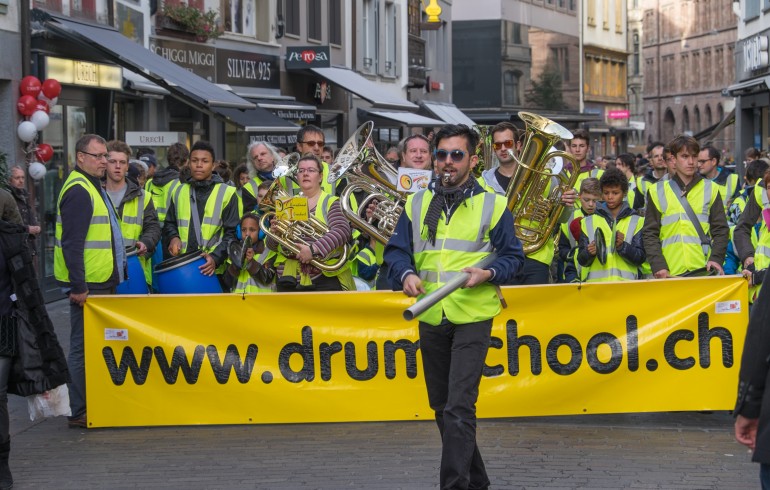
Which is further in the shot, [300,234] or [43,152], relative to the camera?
[43,152]

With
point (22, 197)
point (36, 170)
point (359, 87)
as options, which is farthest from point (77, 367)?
point (359, 87)

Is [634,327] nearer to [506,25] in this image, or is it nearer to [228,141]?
[228,141]

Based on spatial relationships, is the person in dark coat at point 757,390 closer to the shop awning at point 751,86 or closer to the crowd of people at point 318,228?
the crowd of people at point 318,228

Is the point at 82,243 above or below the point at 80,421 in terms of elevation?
above

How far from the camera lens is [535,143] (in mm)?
9594

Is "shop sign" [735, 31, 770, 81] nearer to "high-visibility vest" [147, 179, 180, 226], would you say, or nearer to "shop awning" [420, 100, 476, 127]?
"shop awning" [420, 100, 476, 127]

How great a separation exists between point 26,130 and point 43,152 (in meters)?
0.60

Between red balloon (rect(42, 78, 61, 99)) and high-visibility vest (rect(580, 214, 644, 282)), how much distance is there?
786 centimetres

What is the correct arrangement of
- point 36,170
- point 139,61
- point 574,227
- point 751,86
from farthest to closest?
1. point 751,86
2. point 139,61
3. point 36,170
4. point 574,227

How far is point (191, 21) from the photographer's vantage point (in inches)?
881

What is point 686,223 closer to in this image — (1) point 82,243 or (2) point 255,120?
(1) point 82,243

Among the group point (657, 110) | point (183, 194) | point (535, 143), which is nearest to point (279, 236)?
point (183, 194)

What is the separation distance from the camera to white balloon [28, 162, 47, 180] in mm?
15609

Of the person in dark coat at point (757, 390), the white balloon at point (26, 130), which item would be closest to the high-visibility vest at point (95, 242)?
the person in dark coat at point (757, 390)
